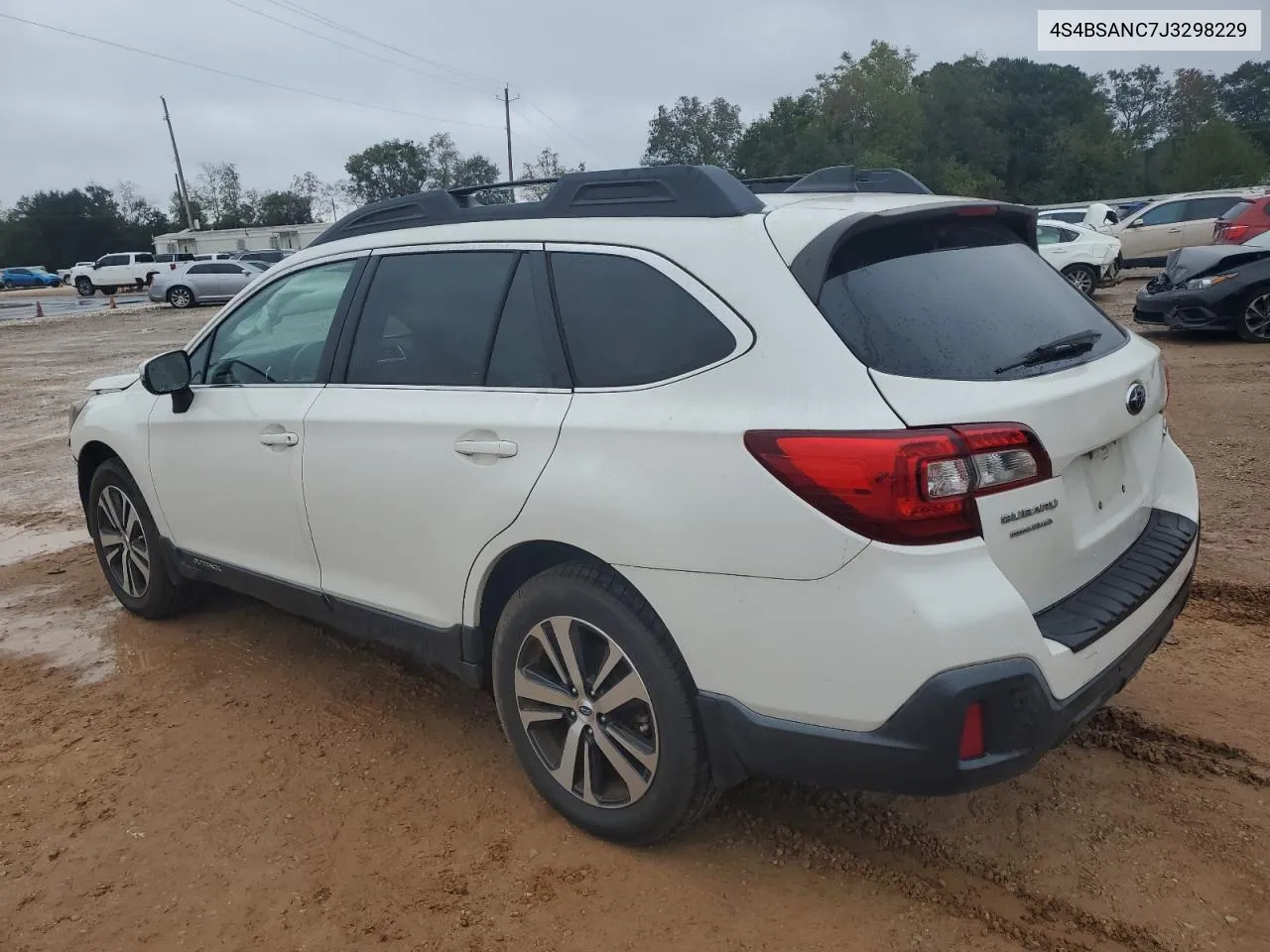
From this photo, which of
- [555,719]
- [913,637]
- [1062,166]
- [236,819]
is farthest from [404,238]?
[1062,166]

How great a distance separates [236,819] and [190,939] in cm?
53

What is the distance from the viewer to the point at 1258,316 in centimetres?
1141

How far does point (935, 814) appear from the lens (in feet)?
9.40

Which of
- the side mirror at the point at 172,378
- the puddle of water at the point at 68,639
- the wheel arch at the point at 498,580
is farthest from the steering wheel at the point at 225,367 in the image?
the wheel arch at the point at 498,580

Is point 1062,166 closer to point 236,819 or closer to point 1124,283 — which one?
→ point 1124,283

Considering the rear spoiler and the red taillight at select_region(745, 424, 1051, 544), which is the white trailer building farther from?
the red taillight at select_region(745, 424, 1051, 544)

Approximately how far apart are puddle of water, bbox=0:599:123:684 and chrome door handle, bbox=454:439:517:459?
243 cm

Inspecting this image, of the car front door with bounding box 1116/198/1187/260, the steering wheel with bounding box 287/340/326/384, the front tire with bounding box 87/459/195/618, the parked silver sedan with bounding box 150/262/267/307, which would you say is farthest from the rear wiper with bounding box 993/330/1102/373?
the parked silver sedan with bounding box 150/262/267/307

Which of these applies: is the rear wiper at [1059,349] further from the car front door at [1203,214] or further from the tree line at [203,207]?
the tree line at [203,207]

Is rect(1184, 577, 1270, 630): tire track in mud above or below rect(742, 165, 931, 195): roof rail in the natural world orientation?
below

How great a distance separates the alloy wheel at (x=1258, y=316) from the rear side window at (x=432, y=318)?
37.4 ft

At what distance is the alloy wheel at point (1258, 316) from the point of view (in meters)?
11.3

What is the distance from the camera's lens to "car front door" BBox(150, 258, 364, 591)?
11.6 feet

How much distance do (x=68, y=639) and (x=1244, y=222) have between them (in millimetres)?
15505
